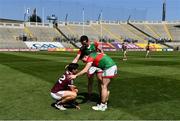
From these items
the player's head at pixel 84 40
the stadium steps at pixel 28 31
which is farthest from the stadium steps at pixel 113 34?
the player's head at pixel 84 40

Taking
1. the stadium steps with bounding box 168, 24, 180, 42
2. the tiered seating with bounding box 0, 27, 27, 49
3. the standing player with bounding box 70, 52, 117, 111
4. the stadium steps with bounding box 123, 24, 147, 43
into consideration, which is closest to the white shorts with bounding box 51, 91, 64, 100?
the standing player with bounding box 70, 52, 117, 111

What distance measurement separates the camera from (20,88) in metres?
16.1

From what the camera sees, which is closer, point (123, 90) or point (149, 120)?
point (149, 120)

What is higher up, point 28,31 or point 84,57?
point 28,31

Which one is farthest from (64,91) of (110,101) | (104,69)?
(110,101)

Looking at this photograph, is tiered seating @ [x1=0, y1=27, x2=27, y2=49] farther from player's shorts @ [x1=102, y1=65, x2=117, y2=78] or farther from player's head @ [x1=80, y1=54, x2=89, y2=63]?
player's shorts @ [x1=102, y1=65, x2=117, y2=78]

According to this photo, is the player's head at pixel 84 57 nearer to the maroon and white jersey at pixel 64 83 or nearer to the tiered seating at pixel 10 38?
the maroon and white jersey at pixel 64 83

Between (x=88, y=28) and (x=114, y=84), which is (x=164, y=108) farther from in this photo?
(x=88, y=28)

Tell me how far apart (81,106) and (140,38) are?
10557cm

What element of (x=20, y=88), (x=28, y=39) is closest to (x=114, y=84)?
(x=20, y=88)

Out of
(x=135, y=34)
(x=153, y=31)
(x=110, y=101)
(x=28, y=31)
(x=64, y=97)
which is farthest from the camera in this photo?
(x=153, y=31)

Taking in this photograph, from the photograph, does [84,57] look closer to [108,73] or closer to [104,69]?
[104,69]

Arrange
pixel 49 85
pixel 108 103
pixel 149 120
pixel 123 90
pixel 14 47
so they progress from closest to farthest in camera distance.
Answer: pixel 149 120, pixel 108 103, pixel 123 90, pixel 49 85, pixel 14 47

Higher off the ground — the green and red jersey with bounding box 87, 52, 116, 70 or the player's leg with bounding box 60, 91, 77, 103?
the green and red jersey with bounding box 87, 52, 116, 70
